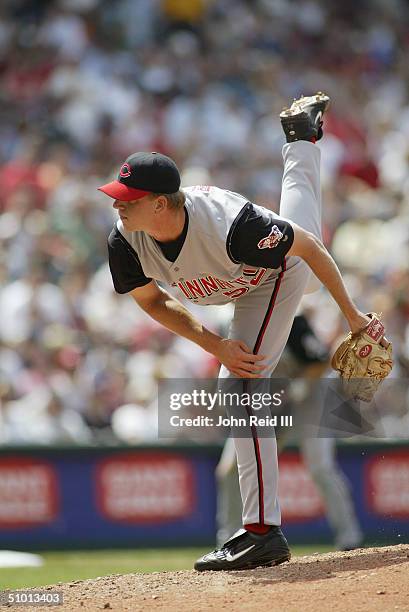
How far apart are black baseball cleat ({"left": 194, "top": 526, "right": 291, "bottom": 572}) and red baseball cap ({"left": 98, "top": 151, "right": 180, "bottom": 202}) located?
5.41 ft

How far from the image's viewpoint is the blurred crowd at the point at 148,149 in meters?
10.1

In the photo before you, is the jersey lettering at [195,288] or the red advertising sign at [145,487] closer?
the jersey lettering at [195,288]

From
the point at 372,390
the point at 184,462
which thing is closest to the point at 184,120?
the point at 184,462

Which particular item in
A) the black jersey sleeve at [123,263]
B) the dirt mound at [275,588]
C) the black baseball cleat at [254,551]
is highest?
the black jersey sleeve at [123,263]

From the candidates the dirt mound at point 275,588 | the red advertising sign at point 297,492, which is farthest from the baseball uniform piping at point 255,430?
the red advertising sign at point 297,492

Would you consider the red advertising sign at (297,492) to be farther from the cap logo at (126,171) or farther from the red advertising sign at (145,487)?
the cap logo at (126,171)

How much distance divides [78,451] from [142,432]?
585 millimetres

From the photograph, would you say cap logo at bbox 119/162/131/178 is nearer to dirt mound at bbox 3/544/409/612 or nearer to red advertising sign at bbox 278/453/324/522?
dirt mound at bbox 3/544/409/612

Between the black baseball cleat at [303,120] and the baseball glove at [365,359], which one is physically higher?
the black baseball cleat at [303,120]

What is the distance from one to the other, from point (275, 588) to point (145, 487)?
4673mm

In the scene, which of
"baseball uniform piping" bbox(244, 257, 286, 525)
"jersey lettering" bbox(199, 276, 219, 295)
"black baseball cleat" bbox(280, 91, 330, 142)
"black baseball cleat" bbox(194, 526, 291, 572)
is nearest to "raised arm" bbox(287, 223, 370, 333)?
"baseball uniform piping" bbox(244, 257, 286, 525)

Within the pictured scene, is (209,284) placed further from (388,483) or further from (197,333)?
(388,483)

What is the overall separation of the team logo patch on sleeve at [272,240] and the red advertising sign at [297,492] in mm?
4882

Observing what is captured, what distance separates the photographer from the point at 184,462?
9.41 metres
